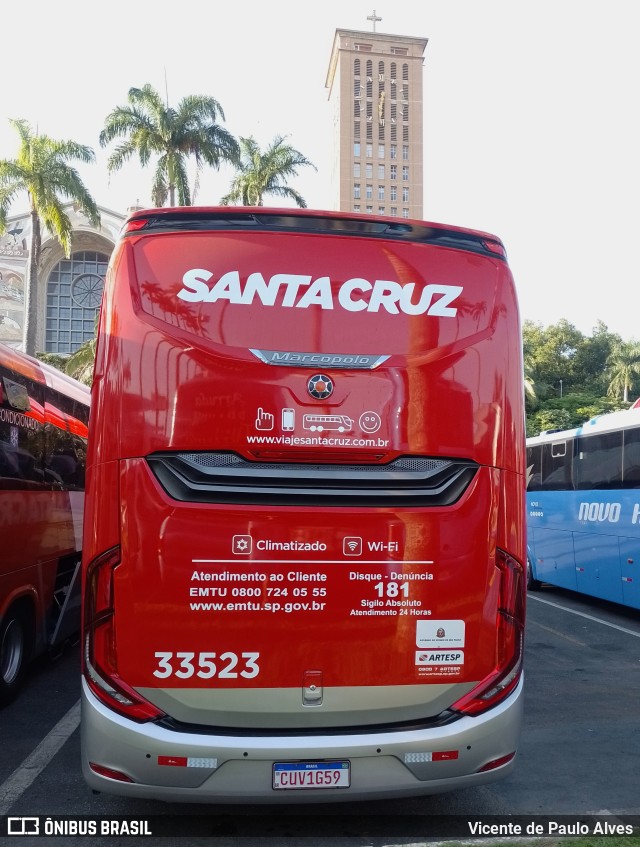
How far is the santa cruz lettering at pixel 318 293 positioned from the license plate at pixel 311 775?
2254mm

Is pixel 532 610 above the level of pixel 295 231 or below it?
below

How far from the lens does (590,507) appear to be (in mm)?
12836

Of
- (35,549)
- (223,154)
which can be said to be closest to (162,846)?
(35,549)

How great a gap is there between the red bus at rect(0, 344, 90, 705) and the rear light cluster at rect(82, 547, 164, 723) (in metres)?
3.05

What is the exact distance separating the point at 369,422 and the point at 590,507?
9.75 m

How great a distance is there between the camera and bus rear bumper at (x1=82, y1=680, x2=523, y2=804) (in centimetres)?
381

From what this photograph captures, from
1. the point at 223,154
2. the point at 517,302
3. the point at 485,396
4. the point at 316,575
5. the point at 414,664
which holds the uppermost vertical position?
the point at 223,154

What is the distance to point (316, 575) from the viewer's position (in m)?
4.03

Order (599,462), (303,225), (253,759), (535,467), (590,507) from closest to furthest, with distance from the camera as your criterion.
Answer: (253,759) → (303,225) → (599,462) → (590,507) → (535,467)

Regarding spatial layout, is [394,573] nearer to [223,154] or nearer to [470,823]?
[470,823]

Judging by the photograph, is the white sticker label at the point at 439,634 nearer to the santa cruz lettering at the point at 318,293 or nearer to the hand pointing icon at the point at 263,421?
the hand pointing icon at the point at 263,421

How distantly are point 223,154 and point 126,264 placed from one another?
26.7 metres

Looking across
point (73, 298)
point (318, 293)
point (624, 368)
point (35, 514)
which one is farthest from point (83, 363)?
point (624, 368)

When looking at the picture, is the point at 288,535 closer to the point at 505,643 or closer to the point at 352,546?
the point at 352,546
